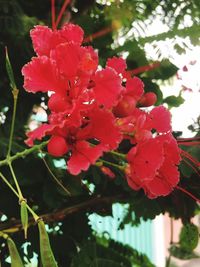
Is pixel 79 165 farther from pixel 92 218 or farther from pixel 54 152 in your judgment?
pixel 92 218

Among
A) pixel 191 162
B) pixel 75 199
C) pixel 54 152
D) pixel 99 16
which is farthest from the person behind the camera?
pixel 99 16

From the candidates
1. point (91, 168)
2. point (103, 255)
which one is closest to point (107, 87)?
point (91, 168)

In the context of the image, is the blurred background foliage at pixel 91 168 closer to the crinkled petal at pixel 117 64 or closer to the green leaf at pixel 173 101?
the green leaf at pixel 173 101

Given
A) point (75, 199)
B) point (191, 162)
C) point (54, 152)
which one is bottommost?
point (75, 199)

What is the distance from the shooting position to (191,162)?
0.65 metres

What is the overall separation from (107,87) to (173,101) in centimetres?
48

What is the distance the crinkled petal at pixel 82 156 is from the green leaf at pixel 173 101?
48cm

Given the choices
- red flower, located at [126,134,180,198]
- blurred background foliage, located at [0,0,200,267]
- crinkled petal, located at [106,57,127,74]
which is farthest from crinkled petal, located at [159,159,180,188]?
blurred background foliage, located at [0,0,200,267]

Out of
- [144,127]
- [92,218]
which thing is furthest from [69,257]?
[144,127]

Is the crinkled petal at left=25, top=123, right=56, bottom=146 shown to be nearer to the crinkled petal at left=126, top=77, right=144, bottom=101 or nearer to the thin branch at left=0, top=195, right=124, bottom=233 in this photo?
the crinkled petal at left=126, top=77, right=144, bottom=101

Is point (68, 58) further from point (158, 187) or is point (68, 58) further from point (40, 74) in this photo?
point (158, 187)

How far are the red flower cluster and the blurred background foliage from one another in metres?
0.24

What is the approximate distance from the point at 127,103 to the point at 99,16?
1.68 ft

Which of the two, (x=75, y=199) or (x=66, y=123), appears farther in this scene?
(x=75, y=199)
